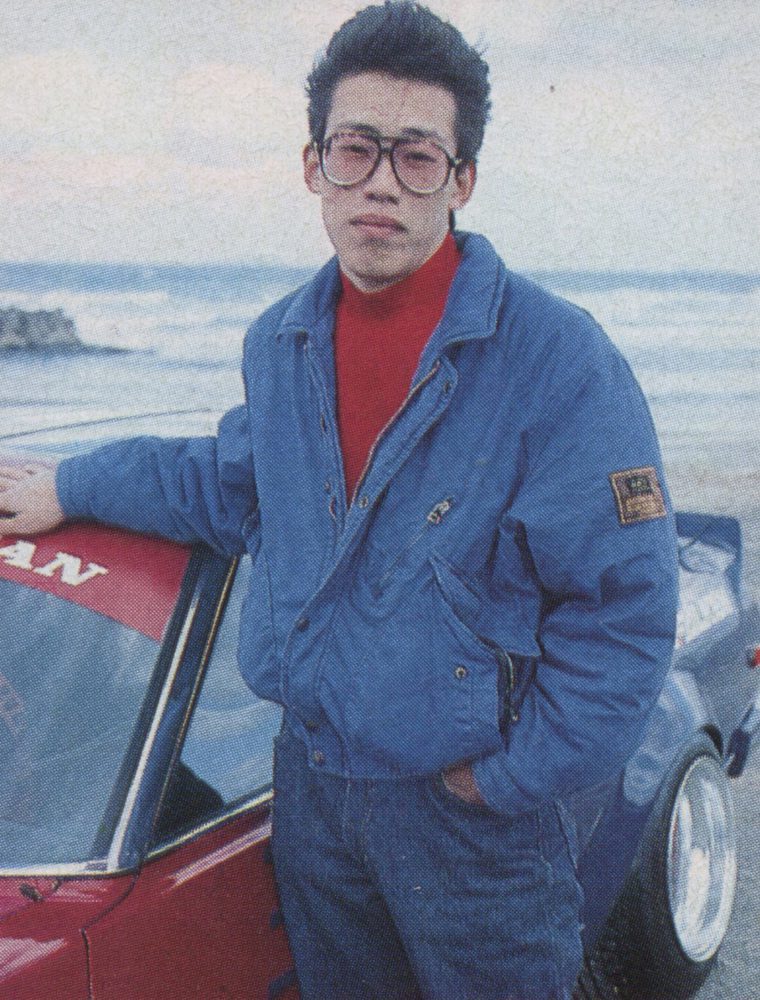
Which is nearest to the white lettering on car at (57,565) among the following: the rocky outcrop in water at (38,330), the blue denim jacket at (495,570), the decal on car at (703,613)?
→ the blue denim jacket at (495,570)

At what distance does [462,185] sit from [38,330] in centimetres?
2067

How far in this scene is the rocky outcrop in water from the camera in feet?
66.3

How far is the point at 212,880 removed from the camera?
1685mm

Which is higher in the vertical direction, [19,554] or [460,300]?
[460,300]

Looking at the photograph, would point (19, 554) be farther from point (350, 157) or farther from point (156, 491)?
point (350, 157)

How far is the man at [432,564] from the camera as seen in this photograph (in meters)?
1.49

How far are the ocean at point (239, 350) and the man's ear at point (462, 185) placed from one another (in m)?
4.40

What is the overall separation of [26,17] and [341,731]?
14160 millimetres

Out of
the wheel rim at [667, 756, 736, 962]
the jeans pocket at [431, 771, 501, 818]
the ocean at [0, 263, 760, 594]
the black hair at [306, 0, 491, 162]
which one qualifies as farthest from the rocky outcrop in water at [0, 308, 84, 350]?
the jeans pocket at [431, 771, 501, 818]

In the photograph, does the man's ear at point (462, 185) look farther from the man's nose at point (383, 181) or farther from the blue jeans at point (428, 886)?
the blue jeans at point (428, 886)

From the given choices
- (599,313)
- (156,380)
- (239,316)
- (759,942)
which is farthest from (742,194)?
(759,942)

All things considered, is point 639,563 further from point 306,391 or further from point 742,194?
point 742,194

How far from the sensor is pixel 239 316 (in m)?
23.0

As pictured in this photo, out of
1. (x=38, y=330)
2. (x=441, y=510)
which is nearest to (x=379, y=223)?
(x=441, y=510)
